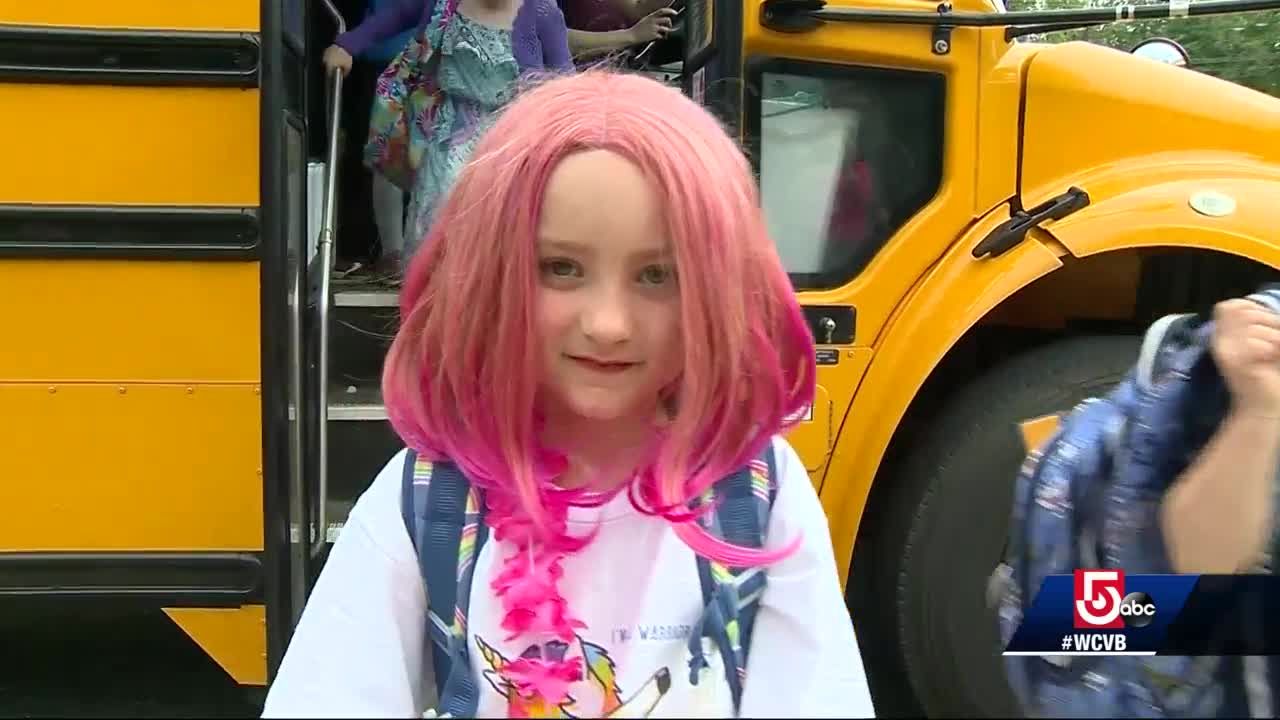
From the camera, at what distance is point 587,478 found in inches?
35.9

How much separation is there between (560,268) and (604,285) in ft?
0.13

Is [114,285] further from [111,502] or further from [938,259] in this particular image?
[938,259]

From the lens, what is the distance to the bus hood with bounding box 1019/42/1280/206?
2.11 metres

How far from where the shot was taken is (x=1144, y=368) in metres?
1.05

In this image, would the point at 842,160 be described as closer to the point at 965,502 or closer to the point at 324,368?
the point at 965,502

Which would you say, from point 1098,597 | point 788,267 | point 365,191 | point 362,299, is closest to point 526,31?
point 362,299

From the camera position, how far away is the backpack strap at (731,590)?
0.84 metres

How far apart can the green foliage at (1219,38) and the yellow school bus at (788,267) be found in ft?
0.27

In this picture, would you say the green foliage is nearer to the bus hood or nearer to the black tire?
the bus hood

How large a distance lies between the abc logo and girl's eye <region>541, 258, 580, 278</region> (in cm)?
68

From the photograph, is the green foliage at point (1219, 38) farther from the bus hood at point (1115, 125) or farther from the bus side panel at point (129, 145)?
the bus side panel at point (129, 145)

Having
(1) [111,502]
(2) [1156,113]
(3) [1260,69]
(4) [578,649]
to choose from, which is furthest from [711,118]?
(3) [1260,69]

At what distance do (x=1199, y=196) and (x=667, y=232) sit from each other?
1.57m

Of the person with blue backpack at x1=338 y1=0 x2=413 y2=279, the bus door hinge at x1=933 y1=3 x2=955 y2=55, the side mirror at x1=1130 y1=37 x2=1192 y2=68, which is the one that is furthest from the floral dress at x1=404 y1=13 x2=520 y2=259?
the side mirror at x1=1130 y1=37 x2=1192 y2=68
